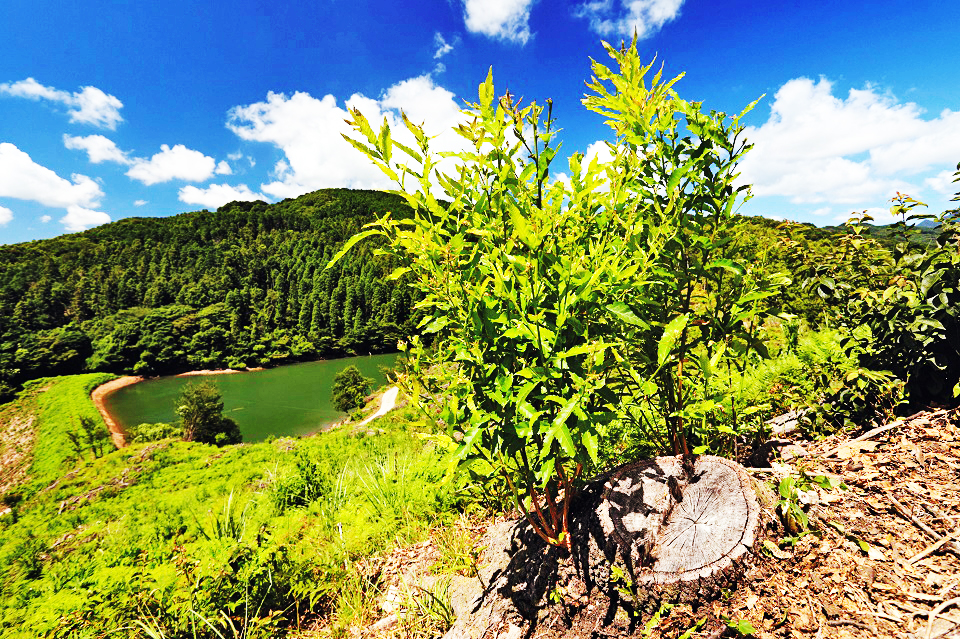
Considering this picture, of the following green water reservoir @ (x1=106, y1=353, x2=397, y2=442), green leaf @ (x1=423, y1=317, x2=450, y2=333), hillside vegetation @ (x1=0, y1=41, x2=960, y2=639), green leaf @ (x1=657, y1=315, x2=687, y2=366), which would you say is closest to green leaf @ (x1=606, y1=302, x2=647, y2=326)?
hillside vegetation @ (x1=0, y1=41, x2=960, y2=639)

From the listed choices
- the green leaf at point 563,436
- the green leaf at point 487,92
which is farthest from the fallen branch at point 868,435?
the green leaf at point 487,92

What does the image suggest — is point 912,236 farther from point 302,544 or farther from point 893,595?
point 302,544

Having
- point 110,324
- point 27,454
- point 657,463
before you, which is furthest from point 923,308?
point 110,324

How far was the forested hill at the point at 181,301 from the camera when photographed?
240ft

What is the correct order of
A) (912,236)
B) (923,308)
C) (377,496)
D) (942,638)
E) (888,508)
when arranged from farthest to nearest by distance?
(377,496), (912,236), (923,308), (888,508), (942,638)

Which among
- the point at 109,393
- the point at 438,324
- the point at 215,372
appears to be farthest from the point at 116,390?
the point at 438,324

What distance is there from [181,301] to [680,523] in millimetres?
118112

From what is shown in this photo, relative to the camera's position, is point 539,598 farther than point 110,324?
No

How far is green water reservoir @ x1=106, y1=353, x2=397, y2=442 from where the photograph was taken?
1804 inches

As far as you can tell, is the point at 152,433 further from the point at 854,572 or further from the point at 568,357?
the point at 854,572

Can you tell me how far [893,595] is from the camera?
1403 mm

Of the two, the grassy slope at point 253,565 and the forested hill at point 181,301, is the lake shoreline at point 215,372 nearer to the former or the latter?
the forested hill at point 181,301

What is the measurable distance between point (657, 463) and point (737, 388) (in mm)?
1510

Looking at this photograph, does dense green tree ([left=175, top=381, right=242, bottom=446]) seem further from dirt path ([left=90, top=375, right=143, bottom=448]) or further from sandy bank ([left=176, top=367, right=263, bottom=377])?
sandy bank ([left=176, top=367, right=263, bottom=377])
